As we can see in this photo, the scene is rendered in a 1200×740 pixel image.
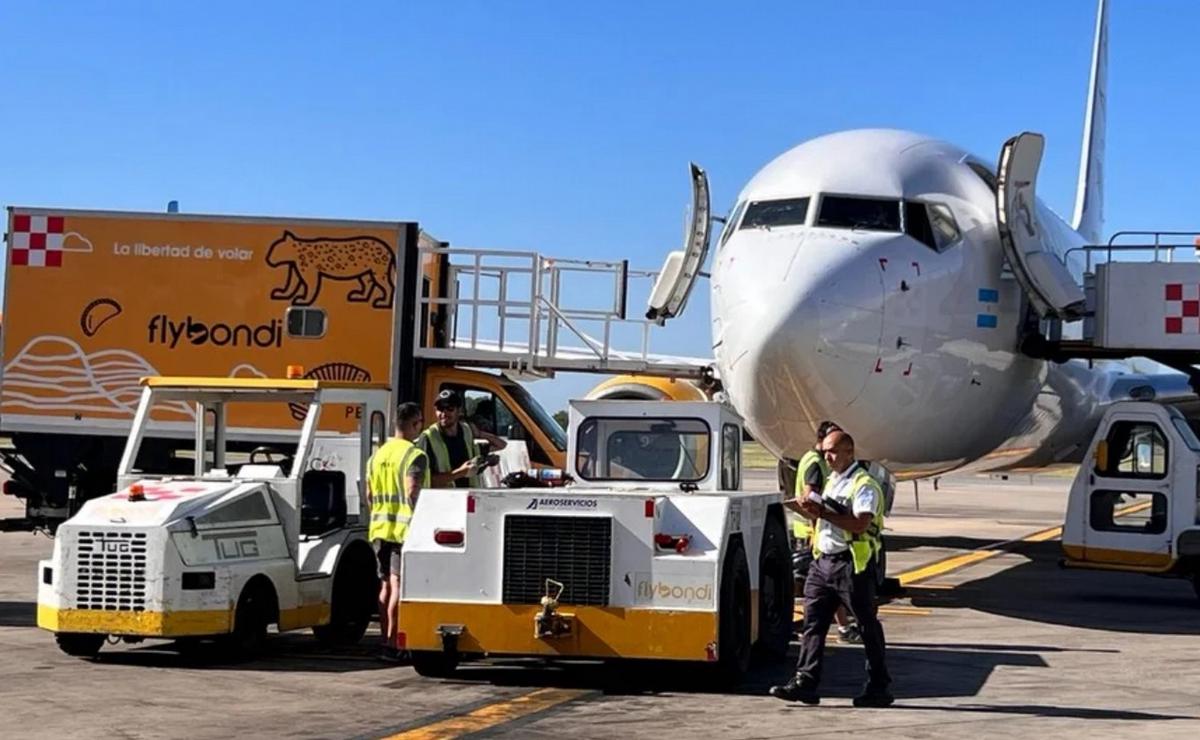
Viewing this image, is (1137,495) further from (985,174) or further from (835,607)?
(835,607)

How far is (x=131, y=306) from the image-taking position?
54.3 feet

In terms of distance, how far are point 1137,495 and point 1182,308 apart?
180 centimetres

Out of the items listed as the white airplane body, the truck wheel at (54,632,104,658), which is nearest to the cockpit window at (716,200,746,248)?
the white airplane body

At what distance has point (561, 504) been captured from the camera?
31.1 feet

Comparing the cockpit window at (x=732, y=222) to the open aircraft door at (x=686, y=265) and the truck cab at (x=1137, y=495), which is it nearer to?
the open aircraft door at (x=686, y=265)

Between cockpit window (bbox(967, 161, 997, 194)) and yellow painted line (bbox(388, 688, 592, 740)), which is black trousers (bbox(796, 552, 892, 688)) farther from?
cockpit window (bbox(967, 161, 997, 194))

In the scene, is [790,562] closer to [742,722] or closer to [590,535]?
[590,535]

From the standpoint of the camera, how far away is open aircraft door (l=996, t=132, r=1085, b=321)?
562 inches

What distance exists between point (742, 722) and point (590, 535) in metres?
1.55

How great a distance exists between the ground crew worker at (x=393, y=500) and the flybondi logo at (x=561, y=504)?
1027 millimetres

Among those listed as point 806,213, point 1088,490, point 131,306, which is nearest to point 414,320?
point 131,306

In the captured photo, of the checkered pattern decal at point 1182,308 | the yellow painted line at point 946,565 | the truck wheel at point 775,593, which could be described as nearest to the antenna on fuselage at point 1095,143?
the yellow painted line at point 946,565

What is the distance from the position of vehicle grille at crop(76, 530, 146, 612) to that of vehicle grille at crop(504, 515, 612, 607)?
2.34 meters

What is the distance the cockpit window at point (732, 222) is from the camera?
14393 mm
